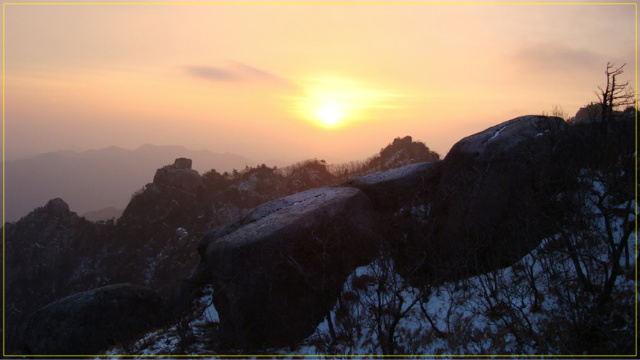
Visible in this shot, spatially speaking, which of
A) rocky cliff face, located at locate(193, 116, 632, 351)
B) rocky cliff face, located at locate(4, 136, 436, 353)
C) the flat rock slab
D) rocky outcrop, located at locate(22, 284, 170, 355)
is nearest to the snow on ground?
rocky cliff face, located at locate(193, 116, 632, 351)

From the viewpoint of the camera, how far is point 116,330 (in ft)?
56.8

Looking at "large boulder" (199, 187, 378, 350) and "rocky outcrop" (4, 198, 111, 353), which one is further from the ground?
"large boulder" (199, 187, 378, 350)

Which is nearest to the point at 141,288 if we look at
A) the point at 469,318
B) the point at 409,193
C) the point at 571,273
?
the point at 409,193

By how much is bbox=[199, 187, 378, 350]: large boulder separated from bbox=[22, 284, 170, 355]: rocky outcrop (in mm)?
5275

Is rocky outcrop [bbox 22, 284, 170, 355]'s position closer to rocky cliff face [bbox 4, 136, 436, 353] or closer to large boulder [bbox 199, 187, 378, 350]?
large boulder [bbox 199, 187, 378, 350]

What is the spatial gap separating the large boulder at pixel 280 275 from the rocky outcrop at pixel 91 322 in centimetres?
528

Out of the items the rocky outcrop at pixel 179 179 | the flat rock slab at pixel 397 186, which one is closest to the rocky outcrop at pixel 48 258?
the rocky outcrop at pixel 179 179

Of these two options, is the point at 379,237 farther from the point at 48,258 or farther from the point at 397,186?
the point at 48,258

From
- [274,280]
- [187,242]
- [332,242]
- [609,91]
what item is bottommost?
[187,242]

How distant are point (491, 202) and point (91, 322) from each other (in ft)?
55.3

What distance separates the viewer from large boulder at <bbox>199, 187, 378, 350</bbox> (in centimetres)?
1396

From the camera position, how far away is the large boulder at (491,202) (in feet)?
44.8

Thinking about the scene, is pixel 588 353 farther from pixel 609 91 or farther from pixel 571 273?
pixel 609 91

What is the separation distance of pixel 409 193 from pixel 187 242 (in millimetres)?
27306
